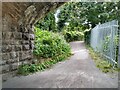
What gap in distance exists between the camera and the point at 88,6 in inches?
699

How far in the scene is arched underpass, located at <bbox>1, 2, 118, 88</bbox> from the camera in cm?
558

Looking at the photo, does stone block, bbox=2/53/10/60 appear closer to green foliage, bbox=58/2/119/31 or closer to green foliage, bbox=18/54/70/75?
green foliage, bbox=18/54/70/75

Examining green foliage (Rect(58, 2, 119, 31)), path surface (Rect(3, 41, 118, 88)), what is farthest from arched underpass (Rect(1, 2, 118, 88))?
green foliage (Rect(58, 2, 119, 31))

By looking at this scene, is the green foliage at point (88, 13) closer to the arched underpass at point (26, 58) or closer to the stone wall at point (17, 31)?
the stone wall at point (17, 31)

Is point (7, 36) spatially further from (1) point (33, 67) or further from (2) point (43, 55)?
(2) point (43, 55)

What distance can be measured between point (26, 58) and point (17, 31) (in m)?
1.02

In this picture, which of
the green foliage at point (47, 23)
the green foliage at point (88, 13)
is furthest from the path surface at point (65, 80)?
the green foliage at point (88, 13)

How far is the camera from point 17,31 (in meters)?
6.88

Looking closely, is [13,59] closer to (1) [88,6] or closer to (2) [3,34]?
(2) [3,34]

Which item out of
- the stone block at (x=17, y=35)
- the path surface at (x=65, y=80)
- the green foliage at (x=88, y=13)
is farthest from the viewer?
the green foliage at (x=88, y=13)

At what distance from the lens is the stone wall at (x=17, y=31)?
6156 millimetres

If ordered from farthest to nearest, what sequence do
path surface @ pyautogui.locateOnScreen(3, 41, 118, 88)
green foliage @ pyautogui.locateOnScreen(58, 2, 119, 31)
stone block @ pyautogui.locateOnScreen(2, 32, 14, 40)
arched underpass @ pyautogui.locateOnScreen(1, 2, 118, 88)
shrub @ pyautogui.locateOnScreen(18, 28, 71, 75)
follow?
1. green foliage @ pyautogui.locateOnScreen(58, 2, 119, 31)
2. shrub @ pyautogui.locateOnScreen(18, 28, 71, 75)
3. stone block @ pyautogui.locateOnScreen(2, 32, 14, 40)
4. arched underpass @ pyautogui.locateOnScreen(1, 2, 118, 88)
5. path surface @ pyautogui.locateOnScreen(3, 41, 118, 88)

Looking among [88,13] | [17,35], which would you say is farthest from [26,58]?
[88,13]

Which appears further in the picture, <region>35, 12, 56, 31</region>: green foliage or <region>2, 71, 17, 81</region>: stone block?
<region>35, 12, 56, 31</region>: green foliage
